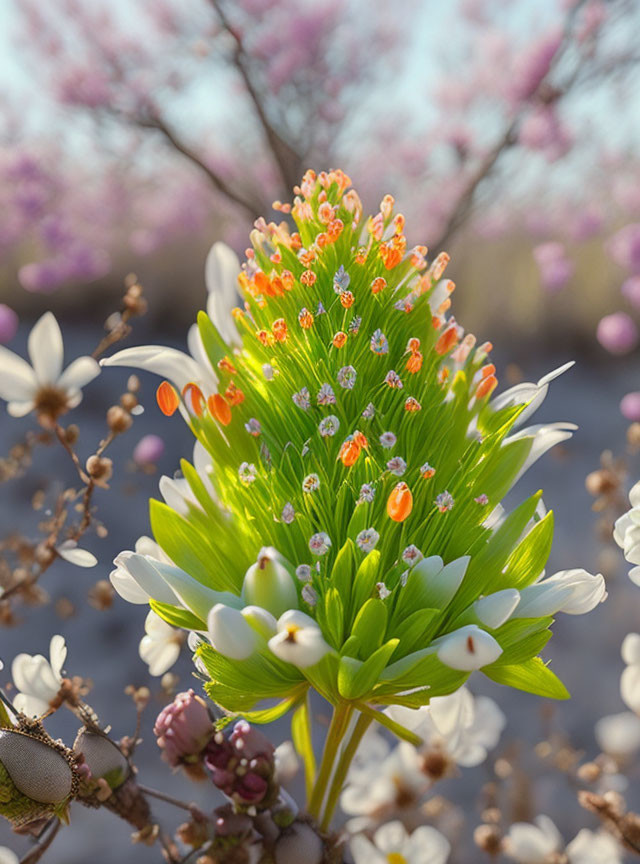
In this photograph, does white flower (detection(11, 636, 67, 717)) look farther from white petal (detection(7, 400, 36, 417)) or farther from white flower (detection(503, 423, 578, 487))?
white flower (detection(503, 423, 578, 487))

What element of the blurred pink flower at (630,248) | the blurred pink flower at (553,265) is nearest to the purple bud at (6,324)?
the blurred pink flower at (630,248)

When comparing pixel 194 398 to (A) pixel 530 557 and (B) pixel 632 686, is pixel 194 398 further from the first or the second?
(B) pixel 632 686

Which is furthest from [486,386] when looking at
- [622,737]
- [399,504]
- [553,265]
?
[553,265]

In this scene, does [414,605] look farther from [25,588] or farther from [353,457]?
[25,588]

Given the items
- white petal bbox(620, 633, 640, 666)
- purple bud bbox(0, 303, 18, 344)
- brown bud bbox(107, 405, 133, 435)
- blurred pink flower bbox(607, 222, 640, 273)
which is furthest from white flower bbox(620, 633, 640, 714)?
blurred pink flower bbox(607, 222, 640, 273)

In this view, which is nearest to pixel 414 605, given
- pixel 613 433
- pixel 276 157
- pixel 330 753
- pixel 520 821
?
pixel 330 753

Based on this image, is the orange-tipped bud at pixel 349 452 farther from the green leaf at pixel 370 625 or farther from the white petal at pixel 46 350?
the white petal at pixel 46 350
